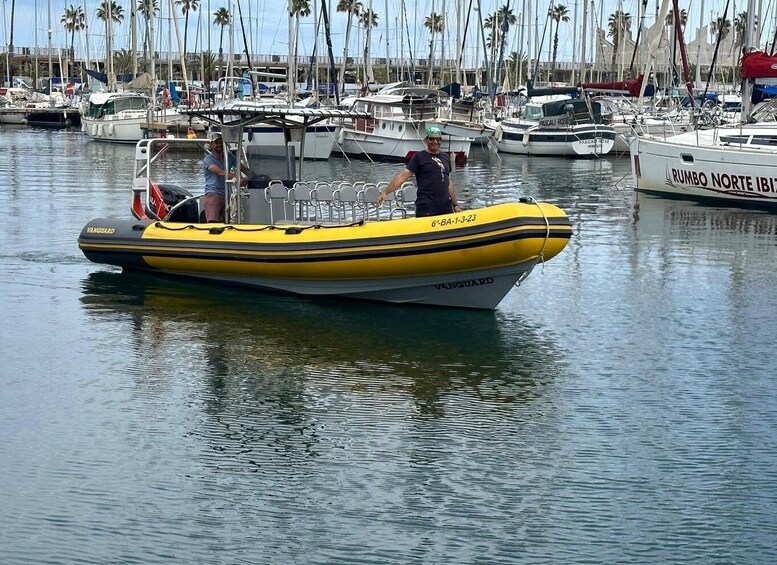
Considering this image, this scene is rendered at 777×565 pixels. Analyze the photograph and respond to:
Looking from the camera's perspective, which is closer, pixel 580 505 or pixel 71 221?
pixel 580 505

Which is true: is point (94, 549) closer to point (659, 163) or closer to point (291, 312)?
point (291, 312)

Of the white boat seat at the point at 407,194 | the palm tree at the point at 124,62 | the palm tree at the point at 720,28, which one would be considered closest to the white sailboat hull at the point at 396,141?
the palm tree at the point at 720,28

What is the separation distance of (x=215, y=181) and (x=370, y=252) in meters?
3.22

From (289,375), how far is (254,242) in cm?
342

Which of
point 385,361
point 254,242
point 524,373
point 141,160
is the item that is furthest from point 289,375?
point 141,160

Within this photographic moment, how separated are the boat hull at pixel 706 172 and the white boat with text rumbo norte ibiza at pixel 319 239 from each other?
41.5 feet

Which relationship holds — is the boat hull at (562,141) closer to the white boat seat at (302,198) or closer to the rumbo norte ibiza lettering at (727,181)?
the rumbo norte ibiza lettering at (727,181)

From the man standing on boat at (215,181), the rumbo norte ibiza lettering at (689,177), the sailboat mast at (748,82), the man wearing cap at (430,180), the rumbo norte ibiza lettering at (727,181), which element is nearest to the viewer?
the man wearing cap at (430,180)

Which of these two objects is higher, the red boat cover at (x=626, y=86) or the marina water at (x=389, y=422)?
the red boat cover at (x=626, y=86)

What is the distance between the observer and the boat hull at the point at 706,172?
86.3 feet

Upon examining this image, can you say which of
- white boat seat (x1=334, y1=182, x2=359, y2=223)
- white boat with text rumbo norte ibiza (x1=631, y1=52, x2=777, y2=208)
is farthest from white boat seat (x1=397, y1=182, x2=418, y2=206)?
white boat with text rumbo norte ibiza (x1=631, y1=52, x2=777, y2=208)

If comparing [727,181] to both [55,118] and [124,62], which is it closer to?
[55,118]

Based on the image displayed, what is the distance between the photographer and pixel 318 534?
7.80m

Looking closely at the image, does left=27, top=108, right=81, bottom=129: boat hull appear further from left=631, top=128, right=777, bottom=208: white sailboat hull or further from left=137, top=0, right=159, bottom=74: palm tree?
left=631, top=128, right=777, bottom=208: white sailboat hull
